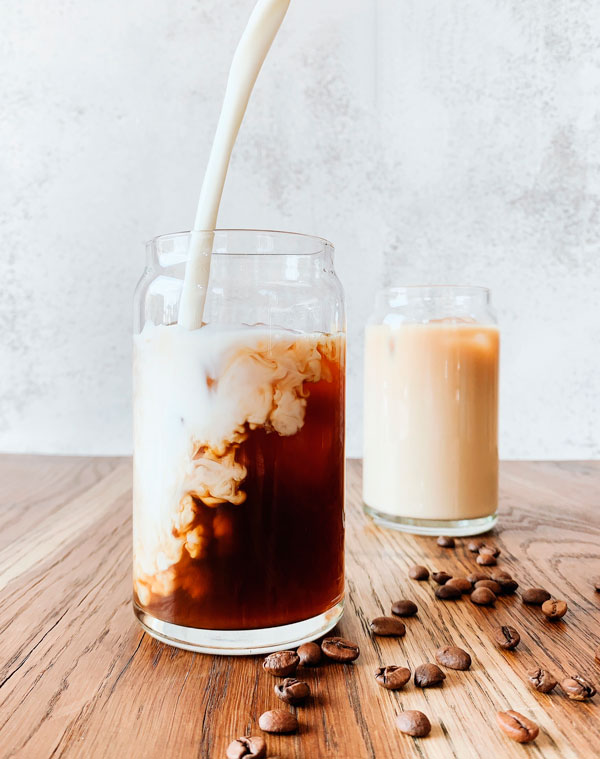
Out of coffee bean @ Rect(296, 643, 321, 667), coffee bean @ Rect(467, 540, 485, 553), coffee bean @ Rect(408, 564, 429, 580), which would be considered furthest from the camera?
coffee bean @ Rect(467, 540, 485, 553)

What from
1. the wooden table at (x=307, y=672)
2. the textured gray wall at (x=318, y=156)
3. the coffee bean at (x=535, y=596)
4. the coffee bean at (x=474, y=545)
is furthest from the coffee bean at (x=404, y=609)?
the textured gray wall at (x=318, y=156)

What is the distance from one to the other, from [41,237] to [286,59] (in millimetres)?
722

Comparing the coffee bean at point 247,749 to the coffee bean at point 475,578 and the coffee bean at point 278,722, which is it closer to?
the coffee bean at point 278,722

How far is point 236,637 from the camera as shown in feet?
1.68

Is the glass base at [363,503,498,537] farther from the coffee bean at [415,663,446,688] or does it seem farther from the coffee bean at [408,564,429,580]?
the coffee bean at [415,663,446,688]

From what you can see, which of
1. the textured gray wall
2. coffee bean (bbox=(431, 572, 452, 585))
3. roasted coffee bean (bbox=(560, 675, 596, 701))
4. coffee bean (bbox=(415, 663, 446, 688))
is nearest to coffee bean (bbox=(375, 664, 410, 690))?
coffee bean (bbox=(415, 663, 446, 688))

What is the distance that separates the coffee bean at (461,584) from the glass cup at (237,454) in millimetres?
173

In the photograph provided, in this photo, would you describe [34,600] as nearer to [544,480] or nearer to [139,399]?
[139,399]

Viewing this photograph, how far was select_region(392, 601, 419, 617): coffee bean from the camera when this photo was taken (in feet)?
2.00

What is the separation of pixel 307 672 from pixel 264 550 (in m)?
0.10

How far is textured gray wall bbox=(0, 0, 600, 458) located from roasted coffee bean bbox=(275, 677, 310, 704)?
1.17m

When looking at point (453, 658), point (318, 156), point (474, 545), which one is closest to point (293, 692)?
point (453, 658)

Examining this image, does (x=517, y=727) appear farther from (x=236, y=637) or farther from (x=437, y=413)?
(x=437, y=413)

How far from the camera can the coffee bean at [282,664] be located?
0.48 meters
